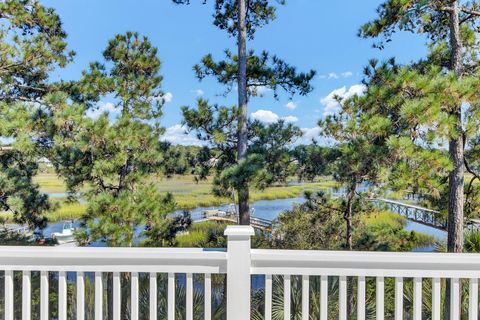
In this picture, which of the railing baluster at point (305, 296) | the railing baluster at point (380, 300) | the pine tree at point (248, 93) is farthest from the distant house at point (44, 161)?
the railing baluster at point (380, 300)

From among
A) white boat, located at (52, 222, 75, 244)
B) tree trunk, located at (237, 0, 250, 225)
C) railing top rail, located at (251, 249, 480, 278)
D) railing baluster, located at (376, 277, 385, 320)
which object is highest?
tree trunk, located at (237, 0, 250, 225)

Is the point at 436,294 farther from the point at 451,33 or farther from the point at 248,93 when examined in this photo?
the point at 451,33

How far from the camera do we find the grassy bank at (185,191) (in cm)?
496

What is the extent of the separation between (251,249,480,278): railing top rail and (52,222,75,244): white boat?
4.29 m

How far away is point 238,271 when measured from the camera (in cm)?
172

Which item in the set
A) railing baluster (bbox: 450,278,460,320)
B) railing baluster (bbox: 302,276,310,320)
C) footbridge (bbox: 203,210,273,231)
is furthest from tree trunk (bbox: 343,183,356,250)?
railing baluster (bbox: 302,276,310,320)

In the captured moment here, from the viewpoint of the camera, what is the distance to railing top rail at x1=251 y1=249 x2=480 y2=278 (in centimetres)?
168

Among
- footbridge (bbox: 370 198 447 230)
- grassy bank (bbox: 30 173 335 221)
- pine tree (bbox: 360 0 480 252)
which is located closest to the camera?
pine tree (bbox: 360 0 480 252)

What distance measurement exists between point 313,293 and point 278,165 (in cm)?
177

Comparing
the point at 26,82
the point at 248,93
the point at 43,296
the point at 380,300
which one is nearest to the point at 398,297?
the point at 380,300

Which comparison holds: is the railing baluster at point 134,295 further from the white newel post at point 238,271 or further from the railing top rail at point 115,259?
the white newel post at point 238,271

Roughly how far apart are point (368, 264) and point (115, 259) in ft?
4.63

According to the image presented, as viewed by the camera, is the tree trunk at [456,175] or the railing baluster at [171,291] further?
the tree trunk at [456,175]

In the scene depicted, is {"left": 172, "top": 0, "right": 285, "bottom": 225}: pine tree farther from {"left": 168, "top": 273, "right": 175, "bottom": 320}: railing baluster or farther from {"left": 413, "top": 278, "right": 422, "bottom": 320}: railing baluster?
{"left": 413, "top": 278, "right": 422, "bottom": 320}: railing baluster
